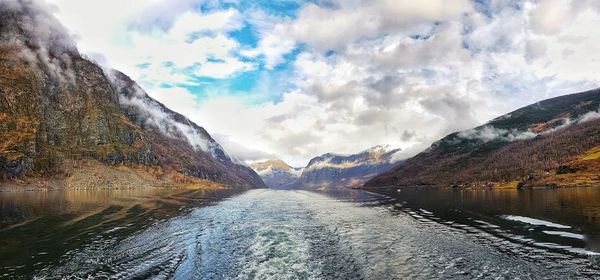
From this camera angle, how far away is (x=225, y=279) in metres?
32.3

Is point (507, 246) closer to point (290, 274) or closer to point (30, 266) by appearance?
point (290, 274)

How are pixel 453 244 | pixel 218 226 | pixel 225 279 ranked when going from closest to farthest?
pixel 225 279 < pixel 453 244 < pixel 218 226

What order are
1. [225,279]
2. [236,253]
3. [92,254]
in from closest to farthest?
[225,279], [92,254], [236,253]

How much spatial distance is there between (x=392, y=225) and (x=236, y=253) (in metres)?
34.5

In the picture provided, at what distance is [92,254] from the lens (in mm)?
39750

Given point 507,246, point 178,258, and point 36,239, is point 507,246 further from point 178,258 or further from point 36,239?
point 36,239

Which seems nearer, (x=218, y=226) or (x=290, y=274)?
(x=290, y=274)

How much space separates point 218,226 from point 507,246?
1771 inches

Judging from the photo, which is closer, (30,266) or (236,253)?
(30,266)

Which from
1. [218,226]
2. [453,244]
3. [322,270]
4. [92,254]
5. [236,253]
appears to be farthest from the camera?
[218,226]

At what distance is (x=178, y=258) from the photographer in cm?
4003

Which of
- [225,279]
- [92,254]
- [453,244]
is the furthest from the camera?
[453,244]

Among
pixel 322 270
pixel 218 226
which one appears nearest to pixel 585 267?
pixel 322 270

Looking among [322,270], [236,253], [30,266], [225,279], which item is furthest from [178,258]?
[322,270]
